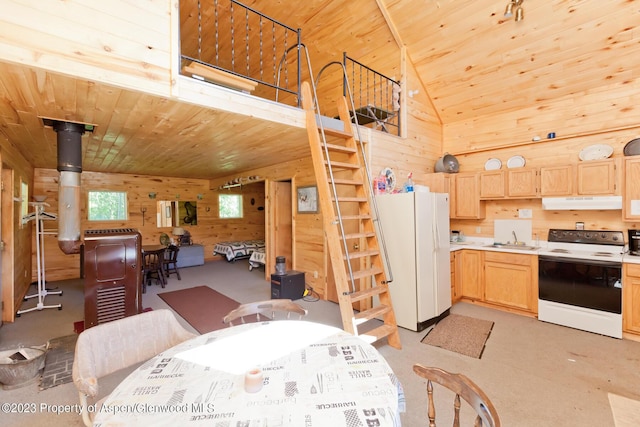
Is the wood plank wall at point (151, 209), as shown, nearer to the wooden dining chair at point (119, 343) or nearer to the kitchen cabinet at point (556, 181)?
the wooden dining chair at point (119, 343)

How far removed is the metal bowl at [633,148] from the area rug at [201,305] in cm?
544

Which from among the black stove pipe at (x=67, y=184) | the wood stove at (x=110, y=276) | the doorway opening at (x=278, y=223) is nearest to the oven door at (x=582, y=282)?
the doorway opening at (x=278, y=223)

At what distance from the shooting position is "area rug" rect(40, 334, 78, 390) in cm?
252

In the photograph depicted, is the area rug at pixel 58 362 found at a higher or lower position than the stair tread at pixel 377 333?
lower

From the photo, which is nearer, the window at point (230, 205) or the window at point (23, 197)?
the window at point (23, 197)

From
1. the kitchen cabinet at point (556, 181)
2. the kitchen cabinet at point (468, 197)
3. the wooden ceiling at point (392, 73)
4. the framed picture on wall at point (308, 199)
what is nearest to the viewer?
the wooden ceiling at point (392, 73)

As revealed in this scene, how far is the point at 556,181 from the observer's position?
12.9ft

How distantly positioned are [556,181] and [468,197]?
1127 millimetres

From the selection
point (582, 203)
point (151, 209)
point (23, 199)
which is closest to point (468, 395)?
point (582, 203)

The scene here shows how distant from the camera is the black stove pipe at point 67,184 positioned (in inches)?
116

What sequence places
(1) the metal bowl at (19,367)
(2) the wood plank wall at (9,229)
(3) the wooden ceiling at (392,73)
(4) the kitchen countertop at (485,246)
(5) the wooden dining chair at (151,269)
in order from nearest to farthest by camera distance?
(1) the metal bowl at (19,367) < (3) the wooden ceiling at (392,73) < (2) the wood plank wall at (9,229) < (4) the kitchen countertop at (485,246) < (5) the wooden dining chair at (151,269)

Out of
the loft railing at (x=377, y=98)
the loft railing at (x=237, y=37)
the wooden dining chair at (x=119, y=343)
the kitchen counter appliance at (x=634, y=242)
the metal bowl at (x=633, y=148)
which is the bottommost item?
the wooden dining chair at (x=119, y=343)

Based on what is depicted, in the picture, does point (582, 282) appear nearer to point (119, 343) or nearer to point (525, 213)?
point (525, 213)

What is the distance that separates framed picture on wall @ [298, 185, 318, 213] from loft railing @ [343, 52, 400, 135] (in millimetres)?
1357
